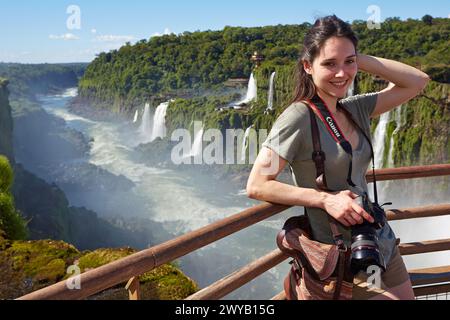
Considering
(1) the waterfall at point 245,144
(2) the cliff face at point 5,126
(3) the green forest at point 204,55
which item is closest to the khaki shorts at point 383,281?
(2) the cliff face at point 5,126

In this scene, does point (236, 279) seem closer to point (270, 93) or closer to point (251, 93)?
point (270, 93)

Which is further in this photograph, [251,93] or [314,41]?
[251,93]

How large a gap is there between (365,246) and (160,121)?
56.3m

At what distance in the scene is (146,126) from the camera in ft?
205

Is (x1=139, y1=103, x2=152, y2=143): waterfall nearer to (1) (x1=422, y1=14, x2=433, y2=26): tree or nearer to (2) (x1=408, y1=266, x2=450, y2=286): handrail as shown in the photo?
(1) (x1=422, y1=14, x2=433, y2=26): tree

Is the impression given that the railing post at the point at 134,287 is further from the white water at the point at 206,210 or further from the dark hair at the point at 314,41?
the white water at the point at 206,210

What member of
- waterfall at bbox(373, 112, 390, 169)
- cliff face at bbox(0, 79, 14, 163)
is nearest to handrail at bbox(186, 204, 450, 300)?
waterfall at bbox(373, 112, 390, 169)

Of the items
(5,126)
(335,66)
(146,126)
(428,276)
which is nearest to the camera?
(335,66)

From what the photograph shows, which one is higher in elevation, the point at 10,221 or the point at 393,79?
the point at 393,79

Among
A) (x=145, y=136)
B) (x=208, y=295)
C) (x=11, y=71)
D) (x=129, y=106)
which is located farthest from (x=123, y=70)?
(x=208, y=295)

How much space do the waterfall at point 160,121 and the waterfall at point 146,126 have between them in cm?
258

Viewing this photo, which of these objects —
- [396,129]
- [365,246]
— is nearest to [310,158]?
[365,246]

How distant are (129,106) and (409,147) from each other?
5479cm
